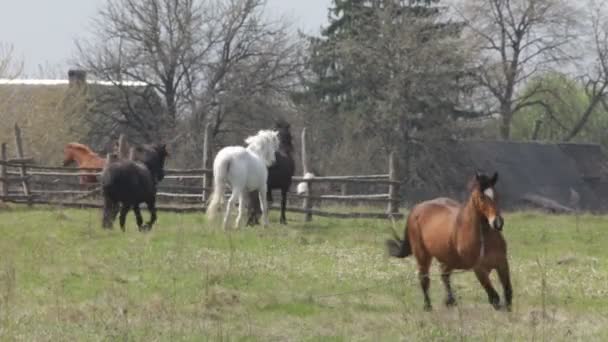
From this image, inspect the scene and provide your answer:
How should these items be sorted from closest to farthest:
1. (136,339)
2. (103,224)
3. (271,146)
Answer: (136,339) → (103,224) → (271,146)

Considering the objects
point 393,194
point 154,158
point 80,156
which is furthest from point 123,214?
point 80,156

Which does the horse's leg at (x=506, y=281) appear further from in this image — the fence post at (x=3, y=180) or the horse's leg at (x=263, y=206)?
the fence post at (x=3, y=180)

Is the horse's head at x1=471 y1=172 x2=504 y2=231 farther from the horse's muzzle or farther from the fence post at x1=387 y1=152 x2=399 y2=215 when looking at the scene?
the fence post at x1=387 y1=152 x2=399 y2=215

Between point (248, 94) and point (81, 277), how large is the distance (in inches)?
1249

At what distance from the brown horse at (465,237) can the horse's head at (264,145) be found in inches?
365

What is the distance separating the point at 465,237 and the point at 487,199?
510 mm

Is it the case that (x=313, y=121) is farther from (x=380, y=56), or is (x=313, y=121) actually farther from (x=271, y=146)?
(x=271, y=146)

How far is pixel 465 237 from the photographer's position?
40.1 feet

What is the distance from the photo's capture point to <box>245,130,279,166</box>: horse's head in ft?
73.5

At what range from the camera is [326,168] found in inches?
1676

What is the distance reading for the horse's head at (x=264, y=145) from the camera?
22.4m

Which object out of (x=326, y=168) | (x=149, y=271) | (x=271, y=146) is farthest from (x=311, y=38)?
(x=149, y=271)

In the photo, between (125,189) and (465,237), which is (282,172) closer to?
(125,189)

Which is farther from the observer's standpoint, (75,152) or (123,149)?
(75,152)
